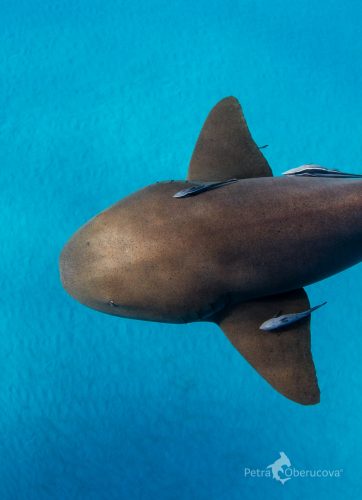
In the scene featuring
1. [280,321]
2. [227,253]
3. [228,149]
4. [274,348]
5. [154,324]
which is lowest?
[274,348]

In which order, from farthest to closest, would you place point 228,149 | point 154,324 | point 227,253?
1. point 154,324
2. point 228,149
3. point 227,253

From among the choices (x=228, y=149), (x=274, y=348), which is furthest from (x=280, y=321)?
(x=228, y=149)

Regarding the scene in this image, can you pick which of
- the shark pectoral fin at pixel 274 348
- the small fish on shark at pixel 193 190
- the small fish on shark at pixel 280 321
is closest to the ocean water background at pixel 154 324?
the shark pectoral fin at pixel 274 348

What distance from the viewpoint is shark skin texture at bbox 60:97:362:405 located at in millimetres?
2906

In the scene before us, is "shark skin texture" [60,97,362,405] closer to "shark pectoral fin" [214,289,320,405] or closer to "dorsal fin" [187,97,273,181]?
"shark pectoral fin" [214,289,320,405]

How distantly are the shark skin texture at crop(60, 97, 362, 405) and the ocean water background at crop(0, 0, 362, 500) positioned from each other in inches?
163

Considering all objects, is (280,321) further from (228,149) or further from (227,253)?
(228,149)

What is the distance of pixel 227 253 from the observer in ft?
9.74

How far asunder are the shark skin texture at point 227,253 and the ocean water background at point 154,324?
4151 millimetres

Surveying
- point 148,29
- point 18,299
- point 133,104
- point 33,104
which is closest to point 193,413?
point 18,299

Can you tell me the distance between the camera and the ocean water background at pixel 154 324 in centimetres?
754

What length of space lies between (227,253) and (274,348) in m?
0.89

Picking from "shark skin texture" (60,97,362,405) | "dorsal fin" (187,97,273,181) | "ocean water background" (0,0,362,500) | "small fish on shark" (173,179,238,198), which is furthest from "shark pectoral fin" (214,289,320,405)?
"ocean water background" (0,0,362,500)

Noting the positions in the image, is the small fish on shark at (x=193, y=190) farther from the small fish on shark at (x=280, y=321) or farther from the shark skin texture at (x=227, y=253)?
the small fish on shark at (x=280, y=321)
